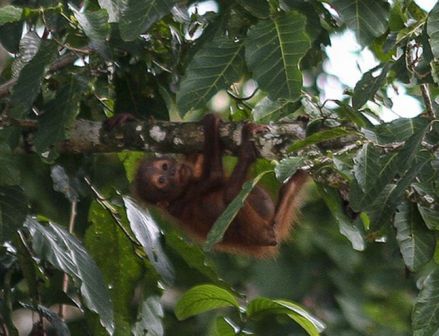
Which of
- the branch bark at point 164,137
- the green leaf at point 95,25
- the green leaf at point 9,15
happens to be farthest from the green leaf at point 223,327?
the green leaf at point 9,15

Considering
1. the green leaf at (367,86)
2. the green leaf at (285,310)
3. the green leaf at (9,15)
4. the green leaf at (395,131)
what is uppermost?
the green leaf at (367,86)

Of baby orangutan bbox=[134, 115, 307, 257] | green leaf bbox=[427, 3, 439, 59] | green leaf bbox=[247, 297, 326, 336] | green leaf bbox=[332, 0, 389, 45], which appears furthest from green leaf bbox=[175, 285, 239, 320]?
green leaf bbox=[427, 3, 439, 59]

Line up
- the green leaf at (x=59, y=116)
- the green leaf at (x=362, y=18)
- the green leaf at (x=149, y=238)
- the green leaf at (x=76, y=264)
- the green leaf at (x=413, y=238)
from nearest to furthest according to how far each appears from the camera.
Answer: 1. the green leaf at (x=362, y=18)
2. the green leaf at (x=413, y=238)
3. the green leaf at (x=59, y=116)
4. the green leaf at (x=76, y=264)
5. the green leaf at (x=149, y=238)

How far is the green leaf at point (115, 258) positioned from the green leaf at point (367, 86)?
1406 millimetres

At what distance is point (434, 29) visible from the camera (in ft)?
10.8

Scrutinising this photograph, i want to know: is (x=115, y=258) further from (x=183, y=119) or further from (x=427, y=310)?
(x=427, y=310)

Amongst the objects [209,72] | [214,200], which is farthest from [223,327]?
[214,200]

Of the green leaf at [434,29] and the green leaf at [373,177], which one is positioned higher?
the green leaf at [434,29]

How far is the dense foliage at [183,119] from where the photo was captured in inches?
139

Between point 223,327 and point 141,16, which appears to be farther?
point 223,327

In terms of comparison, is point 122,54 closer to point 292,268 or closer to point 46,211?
point 46,211

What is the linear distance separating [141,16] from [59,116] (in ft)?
2.32

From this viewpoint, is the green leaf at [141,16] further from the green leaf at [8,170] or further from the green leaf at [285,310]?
the green leaf at [285,310]

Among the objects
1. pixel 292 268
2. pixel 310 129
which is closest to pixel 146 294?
pixel 310 129
